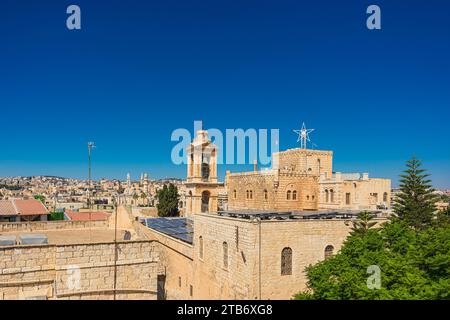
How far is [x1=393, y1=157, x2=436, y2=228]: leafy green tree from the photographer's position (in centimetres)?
2348

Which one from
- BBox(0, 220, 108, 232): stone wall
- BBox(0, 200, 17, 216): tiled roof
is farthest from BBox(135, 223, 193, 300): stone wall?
BBox(0, 200, 17, 216): tiled roof

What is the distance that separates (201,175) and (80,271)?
64.5ft

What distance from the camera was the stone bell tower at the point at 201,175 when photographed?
1191 inches

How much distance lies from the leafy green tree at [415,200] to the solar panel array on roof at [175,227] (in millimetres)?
12714

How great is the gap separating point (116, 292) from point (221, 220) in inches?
270

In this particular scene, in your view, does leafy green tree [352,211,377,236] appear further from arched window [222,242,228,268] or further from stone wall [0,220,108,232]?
stone wall [0,220,108,232]

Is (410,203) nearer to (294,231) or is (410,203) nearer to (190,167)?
(294,231)

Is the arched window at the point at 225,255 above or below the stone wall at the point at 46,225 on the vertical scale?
below

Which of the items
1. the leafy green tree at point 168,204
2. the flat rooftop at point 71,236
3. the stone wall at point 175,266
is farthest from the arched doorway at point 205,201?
the leafy green tree at point 168,204

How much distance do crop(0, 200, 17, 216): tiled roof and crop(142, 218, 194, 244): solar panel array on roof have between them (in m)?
15.9

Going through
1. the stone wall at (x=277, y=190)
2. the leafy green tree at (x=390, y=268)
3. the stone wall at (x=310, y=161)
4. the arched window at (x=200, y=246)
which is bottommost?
the arched window at (x=200, y=246)

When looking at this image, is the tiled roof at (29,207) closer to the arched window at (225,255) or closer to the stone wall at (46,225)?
the stone wall at (46,225)

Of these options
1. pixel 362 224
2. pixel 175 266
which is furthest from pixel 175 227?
pixel 362 224
